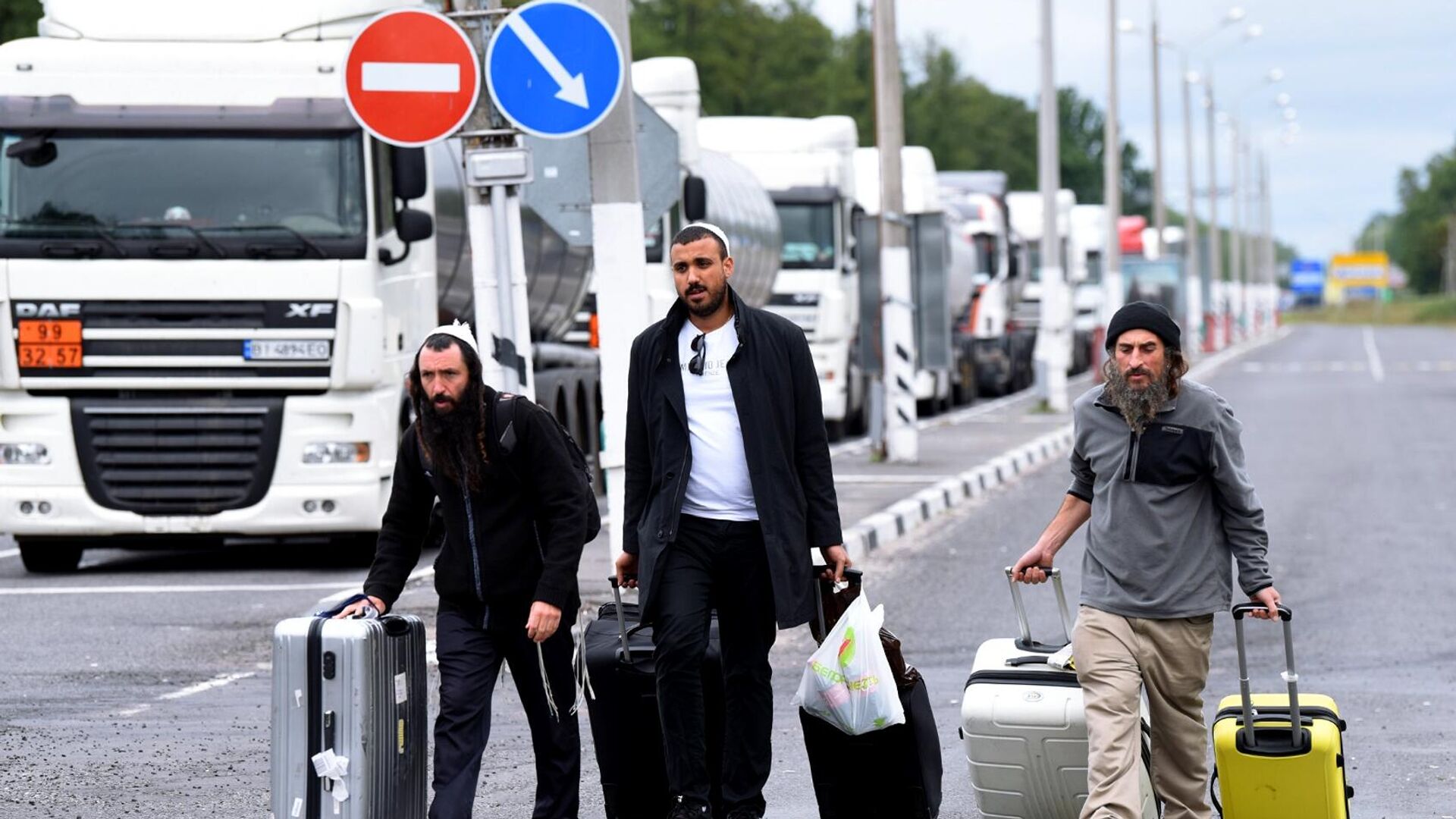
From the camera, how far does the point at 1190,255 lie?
64.6 m

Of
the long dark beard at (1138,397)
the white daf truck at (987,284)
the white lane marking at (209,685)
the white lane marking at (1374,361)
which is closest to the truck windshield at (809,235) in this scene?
the white daf truck at (987,284)

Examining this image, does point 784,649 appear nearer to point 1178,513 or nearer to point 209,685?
point 209,685

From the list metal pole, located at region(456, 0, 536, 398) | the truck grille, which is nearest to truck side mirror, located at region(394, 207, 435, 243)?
the truck grille

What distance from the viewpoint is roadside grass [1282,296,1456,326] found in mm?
133500

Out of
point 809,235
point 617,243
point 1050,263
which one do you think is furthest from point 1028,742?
point 1050,263

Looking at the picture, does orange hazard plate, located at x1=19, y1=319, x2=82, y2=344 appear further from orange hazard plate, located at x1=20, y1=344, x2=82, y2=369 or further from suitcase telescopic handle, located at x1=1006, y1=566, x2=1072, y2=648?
suitcase telescopic handle, located at x1=1006, y1=566, x2=1072, y2=648

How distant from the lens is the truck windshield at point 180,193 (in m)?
14.0

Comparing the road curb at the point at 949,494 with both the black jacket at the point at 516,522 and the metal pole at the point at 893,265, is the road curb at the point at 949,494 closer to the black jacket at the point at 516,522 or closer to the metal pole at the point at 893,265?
the metal pole at the point at 893,265

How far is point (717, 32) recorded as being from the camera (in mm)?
80562

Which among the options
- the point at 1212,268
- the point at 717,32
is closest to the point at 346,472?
the point at 1212,268

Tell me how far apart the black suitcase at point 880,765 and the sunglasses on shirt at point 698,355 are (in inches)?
25.9

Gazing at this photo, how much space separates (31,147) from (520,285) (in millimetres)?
4849

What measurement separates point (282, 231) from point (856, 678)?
8333 millimetres

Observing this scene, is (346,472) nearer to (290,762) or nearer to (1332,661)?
(1332,661)
